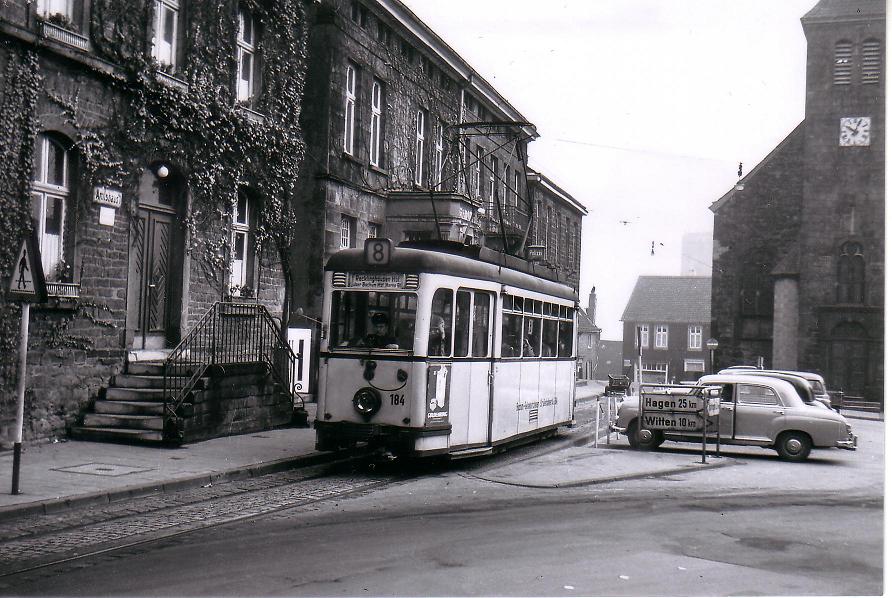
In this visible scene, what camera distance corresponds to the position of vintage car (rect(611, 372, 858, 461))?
1470 centimetres

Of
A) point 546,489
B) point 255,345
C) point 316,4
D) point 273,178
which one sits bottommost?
point 546,489

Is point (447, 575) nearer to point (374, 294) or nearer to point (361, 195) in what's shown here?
point (374, 294)

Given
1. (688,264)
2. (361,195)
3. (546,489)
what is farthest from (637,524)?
(688,264)

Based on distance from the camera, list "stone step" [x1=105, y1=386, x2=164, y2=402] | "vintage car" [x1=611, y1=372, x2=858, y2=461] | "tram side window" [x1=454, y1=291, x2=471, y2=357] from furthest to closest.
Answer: "vintage car" [x1=611, y1=372, x2=858, y2=461] < "stone step" [x1=105, y1=386, x2=164, y2=402] < "tram side window" [x1=454, y1=291, x2=471, y2=357]

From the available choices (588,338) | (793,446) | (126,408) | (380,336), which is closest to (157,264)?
(126,408)

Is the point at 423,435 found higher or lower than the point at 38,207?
lower

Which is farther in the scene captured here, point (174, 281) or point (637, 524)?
point (174, 281)

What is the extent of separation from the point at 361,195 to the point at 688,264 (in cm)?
2900

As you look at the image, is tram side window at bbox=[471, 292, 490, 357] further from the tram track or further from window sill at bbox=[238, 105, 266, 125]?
window sill at bbox=[238, 105, 266, 125]

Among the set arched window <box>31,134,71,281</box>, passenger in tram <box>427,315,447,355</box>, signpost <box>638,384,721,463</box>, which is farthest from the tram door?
arched window <box>31,134,71,281</box>

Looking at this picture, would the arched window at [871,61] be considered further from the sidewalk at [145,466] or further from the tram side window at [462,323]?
the sidewalk at [145,466]

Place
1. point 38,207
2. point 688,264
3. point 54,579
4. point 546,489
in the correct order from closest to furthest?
point 54,579 → point 546,489 → point 38,207 → point 688,264

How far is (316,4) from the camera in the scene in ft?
64.2

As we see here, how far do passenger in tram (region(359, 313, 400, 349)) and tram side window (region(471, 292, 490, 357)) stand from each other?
3.98 ft
